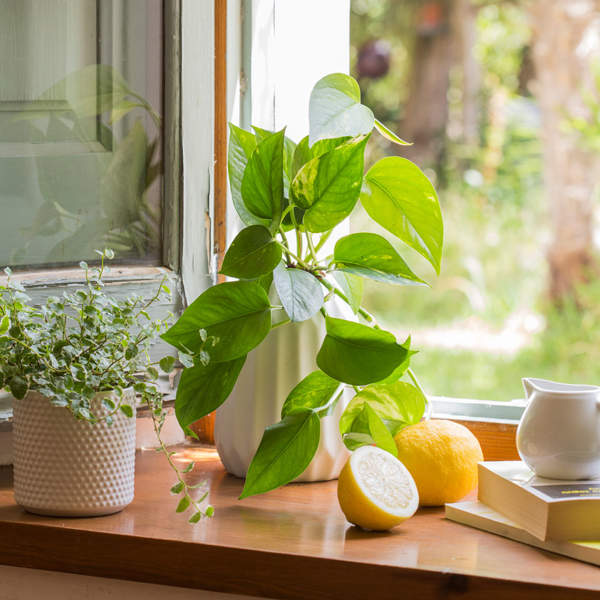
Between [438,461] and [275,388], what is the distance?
0.55ft

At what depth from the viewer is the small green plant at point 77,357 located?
687 millimetres

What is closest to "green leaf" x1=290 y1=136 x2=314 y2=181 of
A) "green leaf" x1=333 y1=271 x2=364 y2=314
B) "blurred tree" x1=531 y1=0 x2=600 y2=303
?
"green leaf" x1=333 y1=271 x2=364 y2=314

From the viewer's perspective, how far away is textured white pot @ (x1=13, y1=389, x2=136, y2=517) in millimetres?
704

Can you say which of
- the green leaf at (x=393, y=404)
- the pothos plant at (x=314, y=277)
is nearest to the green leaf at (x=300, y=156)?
the pothos plant at (x=314, y=277)

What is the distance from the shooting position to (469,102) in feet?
16.4

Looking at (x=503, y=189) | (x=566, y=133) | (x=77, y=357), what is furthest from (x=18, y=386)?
(x=503, y=189)

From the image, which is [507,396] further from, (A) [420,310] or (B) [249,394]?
(B) [249,394]

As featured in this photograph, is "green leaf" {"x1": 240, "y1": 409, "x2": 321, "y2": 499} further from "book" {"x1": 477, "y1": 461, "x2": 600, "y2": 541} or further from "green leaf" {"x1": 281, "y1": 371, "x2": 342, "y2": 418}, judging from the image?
"book" {"x1": 477, "y1": 461, "x2": 600, "y2": 541}

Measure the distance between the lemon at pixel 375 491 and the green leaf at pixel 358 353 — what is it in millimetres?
62

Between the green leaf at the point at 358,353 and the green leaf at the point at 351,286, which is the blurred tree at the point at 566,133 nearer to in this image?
the green leaf at the point at 351,286

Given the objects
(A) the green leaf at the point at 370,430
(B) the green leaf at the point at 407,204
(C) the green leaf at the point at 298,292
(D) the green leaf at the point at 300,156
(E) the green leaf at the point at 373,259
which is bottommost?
(A) the green leaf at the point at 370,430

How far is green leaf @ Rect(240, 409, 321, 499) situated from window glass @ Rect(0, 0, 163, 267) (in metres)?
0.27

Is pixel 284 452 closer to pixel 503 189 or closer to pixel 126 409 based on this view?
pixel 126 409

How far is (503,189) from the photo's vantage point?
14.9 ft
